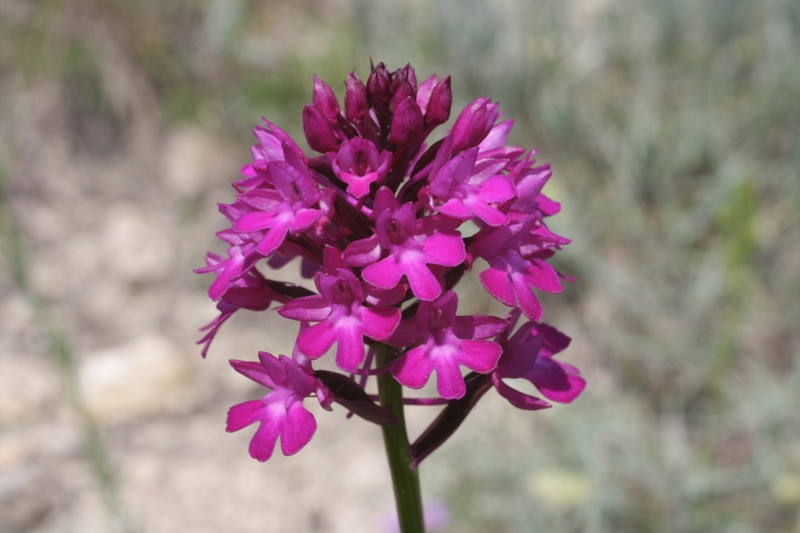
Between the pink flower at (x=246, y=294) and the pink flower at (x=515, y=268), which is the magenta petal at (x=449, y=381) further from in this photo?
the pink flower at (x=246, y=294)

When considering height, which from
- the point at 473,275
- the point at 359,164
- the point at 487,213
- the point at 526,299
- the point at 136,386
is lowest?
the point at 526,299

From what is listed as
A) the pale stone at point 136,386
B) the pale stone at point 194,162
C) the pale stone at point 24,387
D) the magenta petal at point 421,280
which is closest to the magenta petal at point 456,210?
the magenta petal at point 421,280

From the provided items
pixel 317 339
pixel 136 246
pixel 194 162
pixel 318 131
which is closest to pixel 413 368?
pixel 317 339

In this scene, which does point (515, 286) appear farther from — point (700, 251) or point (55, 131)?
point (55, 131)

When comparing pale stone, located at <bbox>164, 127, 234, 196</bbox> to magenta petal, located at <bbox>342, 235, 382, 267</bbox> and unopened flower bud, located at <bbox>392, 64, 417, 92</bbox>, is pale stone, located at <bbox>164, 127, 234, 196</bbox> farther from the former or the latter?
magenta petal, located at <bbox>342, 235, 382, 267</bbox>

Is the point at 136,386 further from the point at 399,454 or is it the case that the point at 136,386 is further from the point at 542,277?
the point at 542,277
